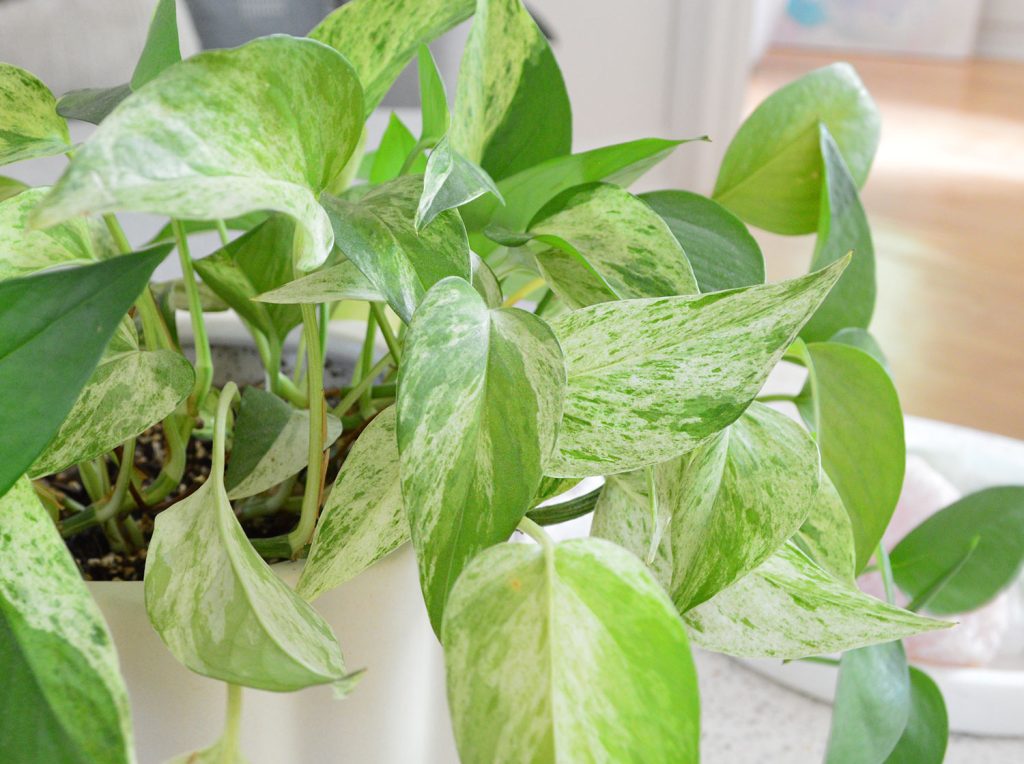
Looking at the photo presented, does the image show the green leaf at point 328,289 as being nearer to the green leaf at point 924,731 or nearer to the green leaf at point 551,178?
the green leaf at point 551,178

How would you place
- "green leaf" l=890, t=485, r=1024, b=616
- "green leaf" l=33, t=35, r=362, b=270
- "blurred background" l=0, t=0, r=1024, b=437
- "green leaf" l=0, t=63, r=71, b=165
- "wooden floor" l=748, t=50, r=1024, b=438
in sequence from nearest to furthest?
"green leaf" l=33, t=35, r=362, b=270 → "green leaf" l=0, t=63, r=71, b=165 → "green leaf" l=890, t=485, r=1024, b=616 → "blurred background" l=0, t=0, r=1024, b=437 → "wooden floor" l=748, t=50, r=1024, b=438

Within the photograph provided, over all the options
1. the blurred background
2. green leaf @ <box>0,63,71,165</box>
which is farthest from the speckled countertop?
the blurred background

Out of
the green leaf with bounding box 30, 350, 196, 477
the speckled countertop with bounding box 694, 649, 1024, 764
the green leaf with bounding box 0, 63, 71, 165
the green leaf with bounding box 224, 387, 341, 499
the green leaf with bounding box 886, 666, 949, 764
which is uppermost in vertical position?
the green leaf with bounding box 0, 63, 71, 165

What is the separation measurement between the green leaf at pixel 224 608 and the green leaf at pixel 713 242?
0.12 m

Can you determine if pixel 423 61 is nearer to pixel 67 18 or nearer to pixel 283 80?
pixel 283 80

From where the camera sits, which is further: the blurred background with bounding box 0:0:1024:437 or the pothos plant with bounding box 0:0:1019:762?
the blurred background with bounding box 0:0:1024:437

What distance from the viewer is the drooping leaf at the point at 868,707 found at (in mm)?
265

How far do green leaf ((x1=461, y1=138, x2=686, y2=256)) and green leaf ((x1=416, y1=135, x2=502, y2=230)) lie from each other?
2.3 inches

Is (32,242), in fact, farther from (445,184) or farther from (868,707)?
(868,707)

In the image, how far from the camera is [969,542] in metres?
0.38

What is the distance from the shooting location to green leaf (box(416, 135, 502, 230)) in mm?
178

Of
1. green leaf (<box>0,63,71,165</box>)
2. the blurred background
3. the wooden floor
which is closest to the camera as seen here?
green leaf (<box>0,63,71,165</box>)

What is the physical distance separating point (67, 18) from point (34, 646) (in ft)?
3.97

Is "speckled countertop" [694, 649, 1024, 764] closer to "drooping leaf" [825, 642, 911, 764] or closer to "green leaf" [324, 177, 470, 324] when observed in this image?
"drooping leaf" [825, 642, 911, 764]
